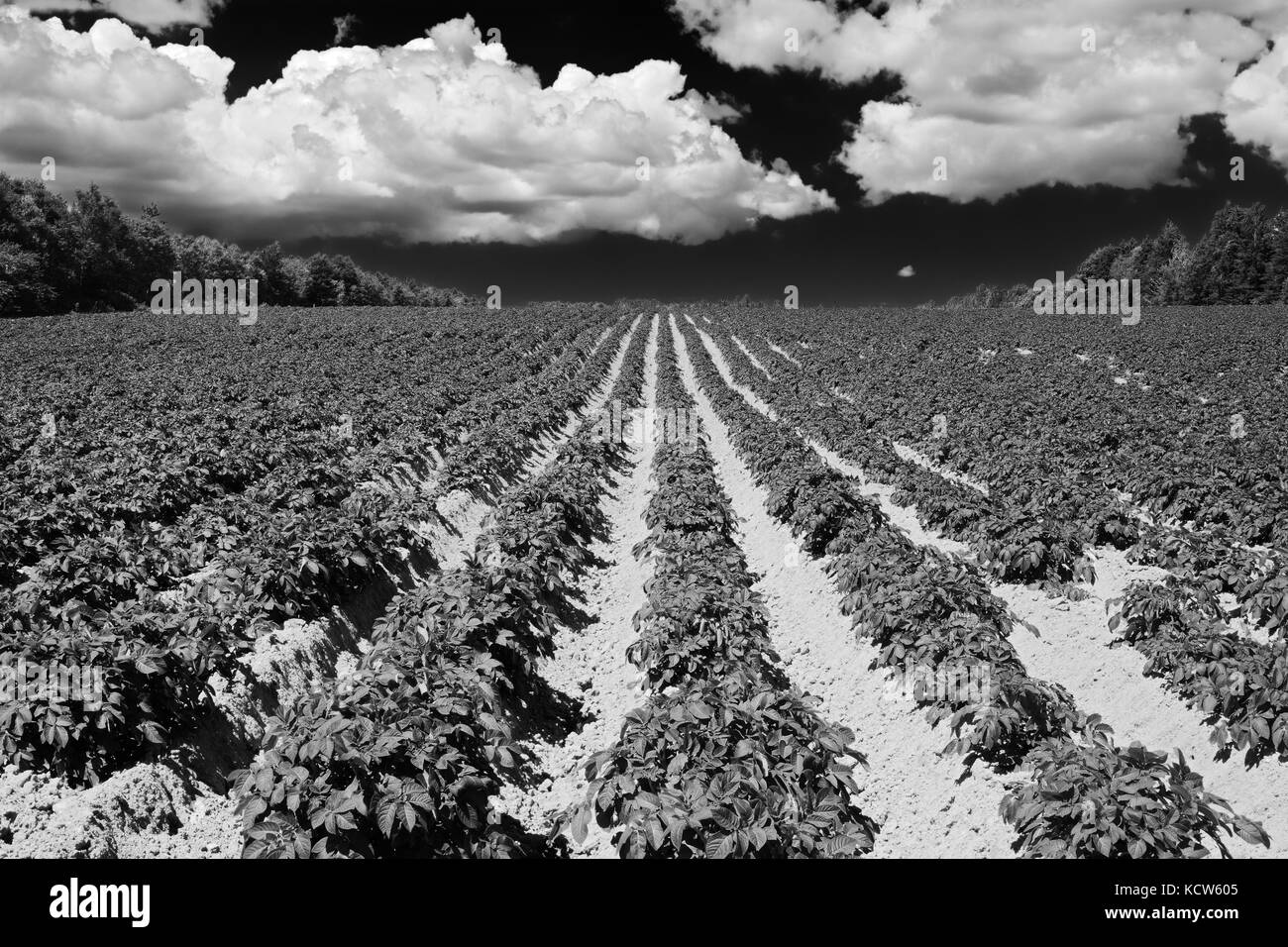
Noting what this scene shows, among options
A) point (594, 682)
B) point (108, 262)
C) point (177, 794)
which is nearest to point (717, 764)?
point (594, 682)

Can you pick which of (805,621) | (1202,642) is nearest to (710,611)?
(805,621)

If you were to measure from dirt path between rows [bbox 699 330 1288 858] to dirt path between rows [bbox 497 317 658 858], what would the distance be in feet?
16.8

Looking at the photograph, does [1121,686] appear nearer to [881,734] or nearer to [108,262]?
[881,734]

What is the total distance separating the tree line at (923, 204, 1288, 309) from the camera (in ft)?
283

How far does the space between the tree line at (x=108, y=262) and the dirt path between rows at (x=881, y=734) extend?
77.0 m

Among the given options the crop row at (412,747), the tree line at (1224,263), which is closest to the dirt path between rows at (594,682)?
the crop row at (412,747)

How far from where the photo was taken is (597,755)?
5.11 metres

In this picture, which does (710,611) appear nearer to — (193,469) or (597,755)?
(597,755)

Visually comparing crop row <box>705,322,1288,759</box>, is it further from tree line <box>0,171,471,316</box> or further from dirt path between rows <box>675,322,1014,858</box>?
tree line <box>0,171,471,316</box>

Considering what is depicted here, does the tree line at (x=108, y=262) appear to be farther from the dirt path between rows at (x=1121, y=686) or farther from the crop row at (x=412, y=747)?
the dirt path between rows at (x=1121, y=686)

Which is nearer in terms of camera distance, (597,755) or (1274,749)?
(597,755)

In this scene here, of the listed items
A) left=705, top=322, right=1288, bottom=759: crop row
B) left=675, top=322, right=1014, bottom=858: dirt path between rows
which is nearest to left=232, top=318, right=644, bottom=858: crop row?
left=675, top=322, right=1014, bottom=858: dirt path between rows

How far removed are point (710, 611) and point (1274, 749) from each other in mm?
5353

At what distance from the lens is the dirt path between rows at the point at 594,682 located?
6.60 m
